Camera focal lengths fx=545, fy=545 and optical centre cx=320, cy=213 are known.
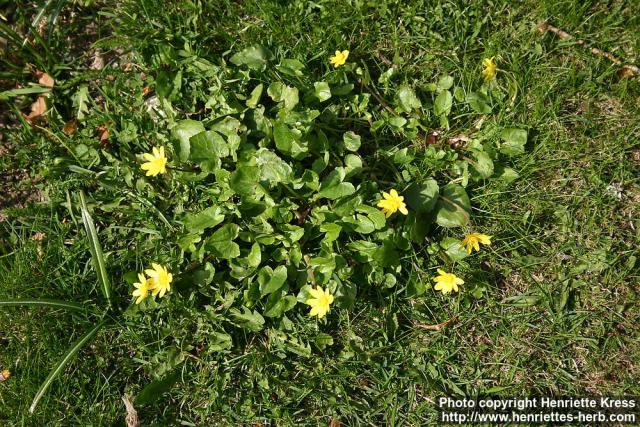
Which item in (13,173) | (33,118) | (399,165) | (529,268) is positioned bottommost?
(529,268)

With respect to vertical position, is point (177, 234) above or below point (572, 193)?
above

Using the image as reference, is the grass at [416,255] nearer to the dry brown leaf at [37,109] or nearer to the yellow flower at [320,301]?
the dry brown leaf at [37,109]

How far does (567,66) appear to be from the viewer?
10.6ft

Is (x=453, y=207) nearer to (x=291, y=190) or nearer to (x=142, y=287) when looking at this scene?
(x=291, y=190)

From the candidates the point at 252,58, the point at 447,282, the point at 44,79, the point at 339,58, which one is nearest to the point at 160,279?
the point at 252,58

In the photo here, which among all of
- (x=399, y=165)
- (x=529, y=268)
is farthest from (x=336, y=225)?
(x=529, y=268)

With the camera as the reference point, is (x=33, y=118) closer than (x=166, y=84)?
No

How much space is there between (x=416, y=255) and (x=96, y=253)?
1717 mm

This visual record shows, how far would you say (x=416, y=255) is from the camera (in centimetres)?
293

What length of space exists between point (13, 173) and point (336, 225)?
6.69 feet

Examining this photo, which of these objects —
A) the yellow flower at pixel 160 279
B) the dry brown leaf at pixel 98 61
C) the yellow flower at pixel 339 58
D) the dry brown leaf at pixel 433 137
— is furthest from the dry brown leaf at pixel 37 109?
the dry brown leaf at pixel 433 137

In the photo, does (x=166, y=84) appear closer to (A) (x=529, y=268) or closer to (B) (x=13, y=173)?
(B) (x=13, y=173)

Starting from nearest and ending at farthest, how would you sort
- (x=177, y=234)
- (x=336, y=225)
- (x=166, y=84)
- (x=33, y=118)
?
1. (x=336, y=225)
2. (x=177, y=234)
3. (x=166, y=84)
4. (x=33, y=118)

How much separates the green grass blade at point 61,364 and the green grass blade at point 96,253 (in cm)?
20
